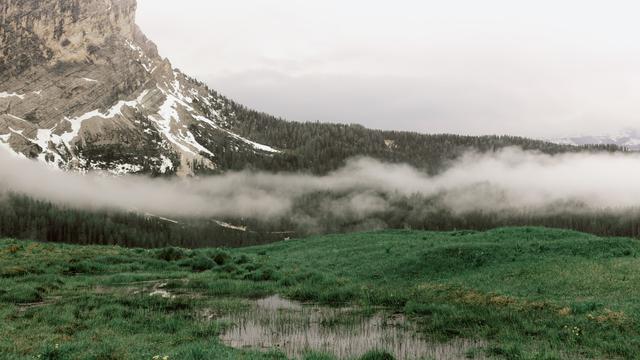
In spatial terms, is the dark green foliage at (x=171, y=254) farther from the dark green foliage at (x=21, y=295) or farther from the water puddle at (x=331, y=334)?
the water puddle at (x=331, y=334)

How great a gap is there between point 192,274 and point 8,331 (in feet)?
63.7

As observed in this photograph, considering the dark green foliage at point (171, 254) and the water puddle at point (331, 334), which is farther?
the dark green foliage at point (171, 254)

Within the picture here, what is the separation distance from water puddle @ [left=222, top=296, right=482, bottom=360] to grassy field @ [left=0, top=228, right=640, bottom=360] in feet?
3.23

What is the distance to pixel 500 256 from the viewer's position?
39.2m

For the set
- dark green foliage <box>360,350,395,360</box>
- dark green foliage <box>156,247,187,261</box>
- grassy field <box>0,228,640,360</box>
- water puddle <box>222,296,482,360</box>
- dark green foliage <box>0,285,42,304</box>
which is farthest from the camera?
dark green foliage <box>156,247,187,261</box>

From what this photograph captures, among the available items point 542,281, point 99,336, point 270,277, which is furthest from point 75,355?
point 542,281

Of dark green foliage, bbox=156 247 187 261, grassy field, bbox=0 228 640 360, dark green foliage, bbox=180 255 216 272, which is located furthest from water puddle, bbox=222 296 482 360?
dark green foliage, bbox=156 247 187 261

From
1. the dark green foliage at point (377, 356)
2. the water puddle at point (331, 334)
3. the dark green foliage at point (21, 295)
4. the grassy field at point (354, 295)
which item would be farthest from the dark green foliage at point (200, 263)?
the dark green foliage at point (377, 356)

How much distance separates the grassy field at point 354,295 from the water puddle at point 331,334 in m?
0.99

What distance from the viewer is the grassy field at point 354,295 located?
63.2ft

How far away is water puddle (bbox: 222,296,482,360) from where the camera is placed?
1950cm

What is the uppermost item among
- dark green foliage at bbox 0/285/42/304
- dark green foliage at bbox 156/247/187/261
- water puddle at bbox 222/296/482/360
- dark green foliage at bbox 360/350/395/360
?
dark green foliage at bbox 360/350/395/360

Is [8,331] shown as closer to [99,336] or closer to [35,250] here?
[99,336]

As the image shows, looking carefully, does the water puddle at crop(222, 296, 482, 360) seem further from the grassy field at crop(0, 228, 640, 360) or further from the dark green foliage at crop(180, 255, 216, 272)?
the dark green foliage at crop(180, 255, 216, 272)
